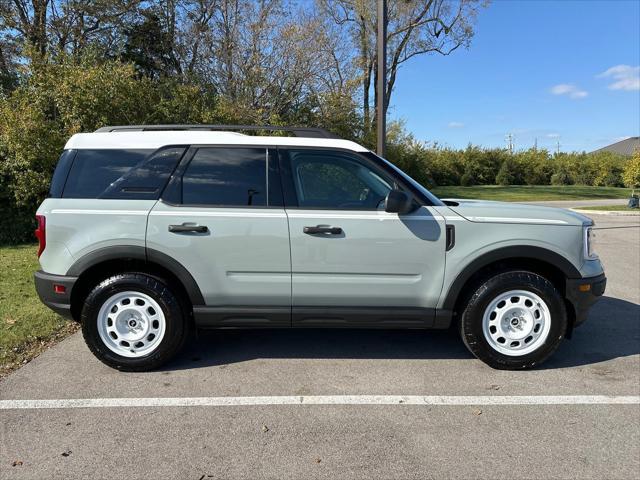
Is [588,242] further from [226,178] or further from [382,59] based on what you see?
[382,59]

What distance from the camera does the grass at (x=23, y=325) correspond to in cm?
425

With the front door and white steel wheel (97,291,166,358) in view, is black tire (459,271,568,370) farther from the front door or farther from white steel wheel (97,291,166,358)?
white steel wheel (97,291,166,358)

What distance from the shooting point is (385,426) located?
122 inches

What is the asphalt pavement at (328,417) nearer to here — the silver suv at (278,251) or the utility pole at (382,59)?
the silver suv at (278,251)

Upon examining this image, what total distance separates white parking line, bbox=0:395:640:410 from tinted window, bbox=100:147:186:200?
5.09ft

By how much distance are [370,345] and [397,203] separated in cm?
157

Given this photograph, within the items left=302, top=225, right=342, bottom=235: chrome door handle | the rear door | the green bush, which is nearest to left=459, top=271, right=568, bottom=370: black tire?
left=302, top=225, right=342, bottom=235: chrome door handle

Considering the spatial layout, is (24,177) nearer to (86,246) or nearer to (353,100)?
(86,246)

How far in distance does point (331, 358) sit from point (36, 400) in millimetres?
2272

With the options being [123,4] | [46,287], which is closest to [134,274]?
[46,287]

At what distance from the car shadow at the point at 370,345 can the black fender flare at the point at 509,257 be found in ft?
2.60

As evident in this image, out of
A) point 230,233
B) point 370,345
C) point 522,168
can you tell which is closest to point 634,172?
point 522,168

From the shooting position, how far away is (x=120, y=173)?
3.88 meters

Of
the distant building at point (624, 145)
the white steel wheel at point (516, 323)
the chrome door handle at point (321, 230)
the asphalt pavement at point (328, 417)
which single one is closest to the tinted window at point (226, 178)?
the chrome door handle at point (321, 230)
